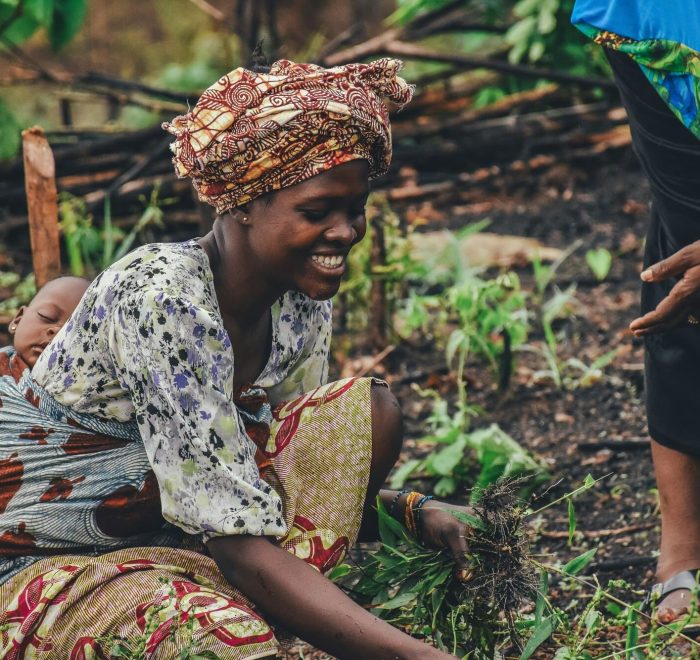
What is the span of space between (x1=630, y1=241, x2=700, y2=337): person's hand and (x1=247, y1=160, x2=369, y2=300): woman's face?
69cm

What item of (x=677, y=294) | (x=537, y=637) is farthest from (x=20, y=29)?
(x=537, y=637)

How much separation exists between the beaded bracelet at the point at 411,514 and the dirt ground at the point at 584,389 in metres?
0.28

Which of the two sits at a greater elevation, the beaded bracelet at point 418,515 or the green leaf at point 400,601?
the beaded bracelet at point 418,515

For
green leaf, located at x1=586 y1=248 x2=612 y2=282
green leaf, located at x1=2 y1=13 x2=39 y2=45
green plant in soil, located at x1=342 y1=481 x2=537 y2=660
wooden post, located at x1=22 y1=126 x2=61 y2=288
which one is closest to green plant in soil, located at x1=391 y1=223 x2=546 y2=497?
green leaf, located at x1=586 y1=248 x2=612 y2=282

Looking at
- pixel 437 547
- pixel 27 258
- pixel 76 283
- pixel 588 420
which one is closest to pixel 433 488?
pixel 588 420

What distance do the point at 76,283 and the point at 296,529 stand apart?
0.77m

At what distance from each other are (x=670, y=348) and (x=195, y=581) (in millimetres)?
1255

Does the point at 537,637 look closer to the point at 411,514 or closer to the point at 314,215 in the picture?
the point at 411,514

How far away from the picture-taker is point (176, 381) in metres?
1.98

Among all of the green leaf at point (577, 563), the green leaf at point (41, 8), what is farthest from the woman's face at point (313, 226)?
the green leaf at point (41, 8)

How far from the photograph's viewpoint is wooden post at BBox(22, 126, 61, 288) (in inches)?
125

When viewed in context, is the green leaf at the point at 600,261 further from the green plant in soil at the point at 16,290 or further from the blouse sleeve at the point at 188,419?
the blouse sleeve at the point at 188,419

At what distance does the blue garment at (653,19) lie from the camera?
2.33m

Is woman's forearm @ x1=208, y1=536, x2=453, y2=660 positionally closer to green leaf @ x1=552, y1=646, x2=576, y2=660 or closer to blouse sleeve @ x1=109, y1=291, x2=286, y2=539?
blouse sleeve @ x1=109, y1=291, x2=286, y2=539
